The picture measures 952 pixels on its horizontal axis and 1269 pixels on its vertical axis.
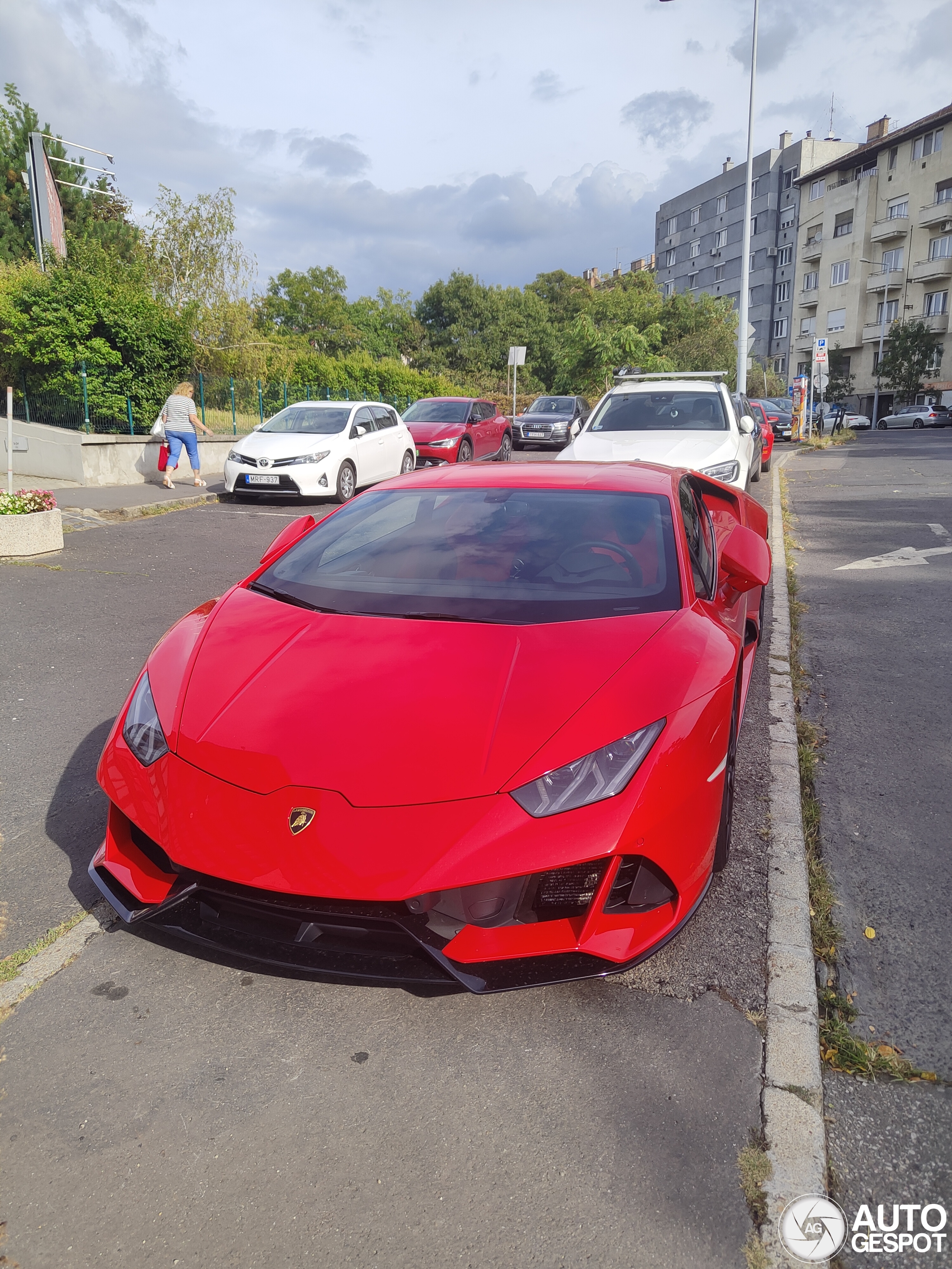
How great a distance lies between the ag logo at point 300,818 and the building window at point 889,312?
73.9 metres

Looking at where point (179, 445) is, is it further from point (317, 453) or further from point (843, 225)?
point (843, 225)

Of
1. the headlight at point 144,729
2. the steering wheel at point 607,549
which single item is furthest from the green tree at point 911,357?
the headlight at point 144,729

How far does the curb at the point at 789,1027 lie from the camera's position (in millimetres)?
1853

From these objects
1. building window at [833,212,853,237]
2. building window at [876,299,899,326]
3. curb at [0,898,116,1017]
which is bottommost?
curb at [0,898,116,1017]

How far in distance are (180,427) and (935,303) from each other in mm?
64674

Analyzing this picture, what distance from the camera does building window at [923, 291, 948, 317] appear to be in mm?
62312

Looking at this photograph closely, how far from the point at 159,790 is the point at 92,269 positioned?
57.9 feet

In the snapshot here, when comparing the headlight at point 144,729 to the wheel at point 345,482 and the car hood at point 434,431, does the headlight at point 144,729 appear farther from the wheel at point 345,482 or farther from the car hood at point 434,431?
the car hood at point 434,431

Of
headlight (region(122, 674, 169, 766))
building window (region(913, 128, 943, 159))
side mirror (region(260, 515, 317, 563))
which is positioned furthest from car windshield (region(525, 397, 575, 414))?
building window (region(913, 128, 943, 159))

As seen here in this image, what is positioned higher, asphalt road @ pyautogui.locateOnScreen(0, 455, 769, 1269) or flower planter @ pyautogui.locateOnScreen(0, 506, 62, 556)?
flower planter @ pyautogui.locateOnScreen(0, 506, 62, 556)

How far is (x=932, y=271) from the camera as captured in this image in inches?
2431

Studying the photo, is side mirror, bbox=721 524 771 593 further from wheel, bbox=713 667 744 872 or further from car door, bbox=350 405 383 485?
car door, bbox=350 405 383 485

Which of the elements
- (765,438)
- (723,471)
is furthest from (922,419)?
(723,471)
